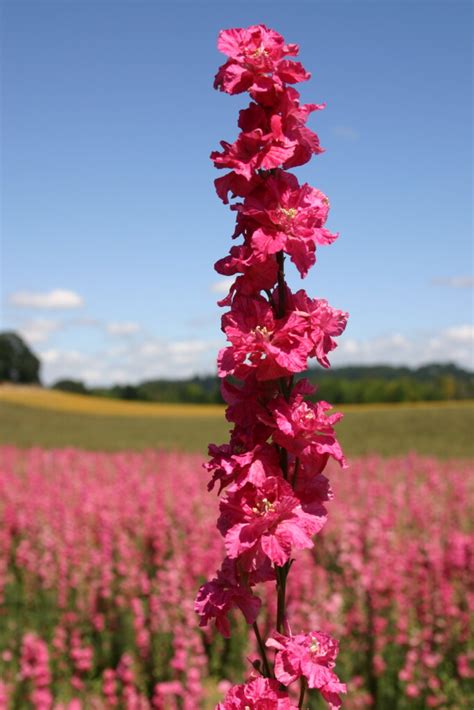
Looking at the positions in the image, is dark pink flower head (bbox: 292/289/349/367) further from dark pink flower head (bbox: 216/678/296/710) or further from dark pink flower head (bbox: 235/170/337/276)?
dark pink flower head (bbox: 216/678/296/710)

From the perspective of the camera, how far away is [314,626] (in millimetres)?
5676

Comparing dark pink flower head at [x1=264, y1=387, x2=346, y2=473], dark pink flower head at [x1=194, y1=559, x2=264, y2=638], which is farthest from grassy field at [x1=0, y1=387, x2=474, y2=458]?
dark pink flower head at [x1=264, y1=387, x2=346, y2=473]

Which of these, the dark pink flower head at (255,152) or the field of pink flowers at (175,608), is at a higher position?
the dark pink flower head at (255,152)

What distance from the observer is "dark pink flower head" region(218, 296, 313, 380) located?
1812mm

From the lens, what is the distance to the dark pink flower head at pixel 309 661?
176cm

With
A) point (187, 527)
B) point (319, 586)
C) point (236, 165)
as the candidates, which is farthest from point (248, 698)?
point (187, 527)

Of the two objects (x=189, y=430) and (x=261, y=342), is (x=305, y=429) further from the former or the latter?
(x=189, y=430)

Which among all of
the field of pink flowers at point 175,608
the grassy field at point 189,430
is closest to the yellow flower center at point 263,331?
the field of pink flowers at point 175,608

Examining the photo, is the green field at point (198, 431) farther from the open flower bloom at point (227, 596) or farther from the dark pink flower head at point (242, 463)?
the dark pink flower head at point (242, 463)

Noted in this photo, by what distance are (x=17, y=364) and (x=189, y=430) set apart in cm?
5598

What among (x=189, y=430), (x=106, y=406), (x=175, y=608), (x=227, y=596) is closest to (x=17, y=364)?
(x=106, y=406)

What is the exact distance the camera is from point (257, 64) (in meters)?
1.95

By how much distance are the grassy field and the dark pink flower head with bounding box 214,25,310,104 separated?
85.8ft

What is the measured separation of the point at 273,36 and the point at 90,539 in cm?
775
